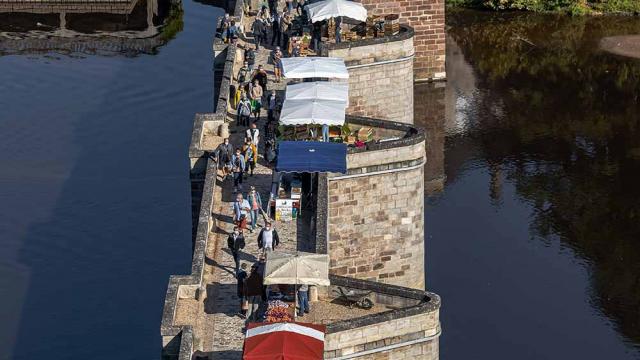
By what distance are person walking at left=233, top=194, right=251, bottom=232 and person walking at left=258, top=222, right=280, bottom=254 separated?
93.6 inches

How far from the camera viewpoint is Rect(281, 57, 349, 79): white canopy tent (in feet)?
226

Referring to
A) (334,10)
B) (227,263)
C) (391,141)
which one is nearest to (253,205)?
(227,263)

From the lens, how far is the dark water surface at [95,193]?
A: 229 ft

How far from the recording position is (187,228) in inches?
3110

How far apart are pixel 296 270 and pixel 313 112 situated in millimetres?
15712

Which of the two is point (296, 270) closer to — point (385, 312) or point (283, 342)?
point (385, 312)

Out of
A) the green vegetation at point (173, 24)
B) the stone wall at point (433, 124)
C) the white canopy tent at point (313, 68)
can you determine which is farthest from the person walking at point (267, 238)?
the green vegetation at point (173, 24)

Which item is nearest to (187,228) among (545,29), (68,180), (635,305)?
(68,180)

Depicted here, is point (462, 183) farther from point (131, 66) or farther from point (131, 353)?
point (131, 66)

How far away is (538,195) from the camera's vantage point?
3255 inches

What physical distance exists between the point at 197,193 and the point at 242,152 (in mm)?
2599

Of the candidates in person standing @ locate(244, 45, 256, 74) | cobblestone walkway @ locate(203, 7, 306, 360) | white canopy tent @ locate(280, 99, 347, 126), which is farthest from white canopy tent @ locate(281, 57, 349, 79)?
person standing @ locate(244, 45, 256, 74)

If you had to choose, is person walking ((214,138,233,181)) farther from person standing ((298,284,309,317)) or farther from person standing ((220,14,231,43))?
person standing ((220,14,231,43))

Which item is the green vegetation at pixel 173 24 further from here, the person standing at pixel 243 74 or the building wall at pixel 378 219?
the building wall at pixel 378 219
